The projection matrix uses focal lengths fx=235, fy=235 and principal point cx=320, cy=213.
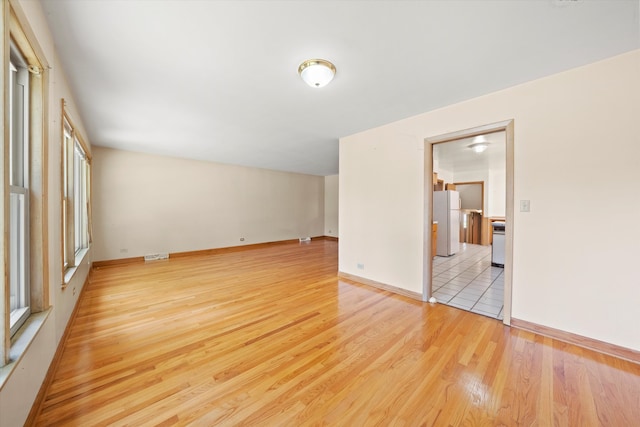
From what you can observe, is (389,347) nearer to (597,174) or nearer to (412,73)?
(597,174)

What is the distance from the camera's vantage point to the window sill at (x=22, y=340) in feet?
3.42

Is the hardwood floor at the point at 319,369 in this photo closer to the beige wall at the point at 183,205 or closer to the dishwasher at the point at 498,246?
the beige wall at the point at 183,205

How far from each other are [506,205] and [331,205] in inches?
253

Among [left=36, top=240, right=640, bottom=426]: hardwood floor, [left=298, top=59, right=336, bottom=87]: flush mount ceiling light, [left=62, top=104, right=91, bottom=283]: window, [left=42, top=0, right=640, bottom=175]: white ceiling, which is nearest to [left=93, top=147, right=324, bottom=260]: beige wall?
[left=62, top=104, right=91, bottom=283]: window

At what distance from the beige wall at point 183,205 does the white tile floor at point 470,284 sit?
485 cm

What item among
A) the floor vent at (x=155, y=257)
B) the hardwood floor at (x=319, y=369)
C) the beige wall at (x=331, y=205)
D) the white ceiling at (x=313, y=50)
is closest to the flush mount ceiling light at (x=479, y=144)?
the white ceiling at (x=313, y=50)

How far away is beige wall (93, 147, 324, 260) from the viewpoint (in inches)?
189

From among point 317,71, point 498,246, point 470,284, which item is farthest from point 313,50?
point 498,246

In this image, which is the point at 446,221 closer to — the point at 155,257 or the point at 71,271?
the point at 71,271

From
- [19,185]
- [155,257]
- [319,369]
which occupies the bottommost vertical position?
[319,369]

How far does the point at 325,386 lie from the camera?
A: 156 cm

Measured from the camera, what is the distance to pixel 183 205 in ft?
18.7

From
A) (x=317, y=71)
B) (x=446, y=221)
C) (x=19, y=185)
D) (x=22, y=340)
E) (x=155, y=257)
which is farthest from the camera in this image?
(x=446, y=221)

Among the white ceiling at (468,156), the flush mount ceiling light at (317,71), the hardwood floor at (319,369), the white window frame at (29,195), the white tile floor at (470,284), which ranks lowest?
the hardwood floor at (319,369)
